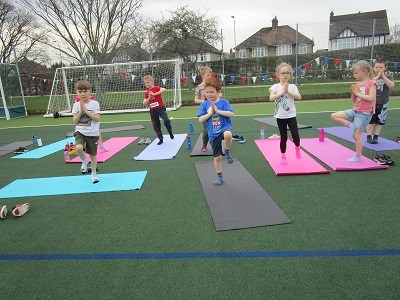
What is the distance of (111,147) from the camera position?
7676mm

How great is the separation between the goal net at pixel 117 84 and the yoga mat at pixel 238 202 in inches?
454

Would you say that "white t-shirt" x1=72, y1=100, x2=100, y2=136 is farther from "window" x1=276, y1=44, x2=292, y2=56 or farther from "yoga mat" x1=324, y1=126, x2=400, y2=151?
"window" x1=276, y1=44, x2=292, y2=56

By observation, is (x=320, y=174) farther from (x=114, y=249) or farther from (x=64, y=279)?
(x=64, y=279)

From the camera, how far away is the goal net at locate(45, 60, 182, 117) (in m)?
16.3

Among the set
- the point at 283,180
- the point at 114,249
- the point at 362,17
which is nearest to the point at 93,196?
the point at 114,249

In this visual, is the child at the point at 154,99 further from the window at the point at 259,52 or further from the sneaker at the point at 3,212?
the window at the point at 259,52

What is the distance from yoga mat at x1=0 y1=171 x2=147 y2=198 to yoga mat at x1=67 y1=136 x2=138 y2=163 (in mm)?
1217

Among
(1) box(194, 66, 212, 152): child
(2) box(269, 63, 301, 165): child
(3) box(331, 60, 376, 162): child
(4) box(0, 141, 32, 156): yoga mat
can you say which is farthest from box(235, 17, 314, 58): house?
(4) box(0, 141, 32, 156): yoga mat

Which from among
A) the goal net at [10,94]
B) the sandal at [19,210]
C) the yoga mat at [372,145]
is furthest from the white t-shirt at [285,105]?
the goal net at [10,94]

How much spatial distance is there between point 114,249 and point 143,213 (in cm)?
A: 82

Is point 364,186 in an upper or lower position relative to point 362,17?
lower

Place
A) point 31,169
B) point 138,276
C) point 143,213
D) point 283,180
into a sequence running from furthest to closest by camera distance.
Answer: point 31,169 < point 283,180 < point 143,213 < point 138,276

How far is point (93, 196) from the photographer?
4.46m

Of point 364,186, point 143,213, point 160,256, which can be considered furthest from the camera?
point 364,186
